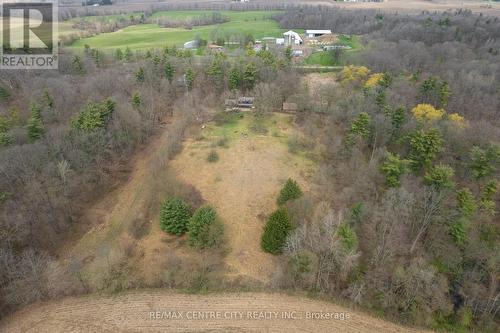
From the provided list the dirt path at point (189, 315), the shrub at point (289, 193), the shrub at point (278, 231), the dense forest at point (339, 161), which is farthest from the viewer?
the shrub at point (289, 193)

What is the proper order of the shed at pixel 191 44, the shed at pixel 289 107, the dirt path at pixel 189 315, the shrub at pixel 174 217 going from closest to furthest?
1. the dirt path at pixel 189 315
2. the shrub at pixel 174 217
3. the shed at pixel 289 107
4. the shed at pixel 191 44

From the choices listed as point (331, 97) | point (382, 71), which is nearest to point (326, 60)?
point (382, 71)

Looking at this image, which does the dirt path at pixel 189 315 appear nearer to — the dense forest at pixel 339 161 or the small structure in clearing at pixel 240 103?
the dense forest at pixel 339 161

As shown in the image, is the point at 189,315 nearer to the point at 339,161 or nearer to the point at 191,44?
the point at 339,161

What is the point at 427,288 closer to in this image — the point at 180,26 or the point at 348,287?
the point at 348,287

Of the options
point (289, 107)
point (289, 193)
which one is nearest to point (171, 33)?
point (289, 107)

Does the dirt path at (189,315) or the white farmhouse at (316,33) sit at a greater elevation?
the white farmhouse at (316,33)

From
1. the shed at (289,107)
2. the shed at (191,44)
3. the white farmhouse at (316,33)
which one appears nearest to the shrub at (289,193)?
the shed at (289,107)

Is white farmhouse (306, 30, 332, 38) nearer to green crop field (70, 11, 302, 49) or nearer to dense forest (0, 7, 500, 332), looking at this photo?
green crop field (70, 11, 302, 49)
